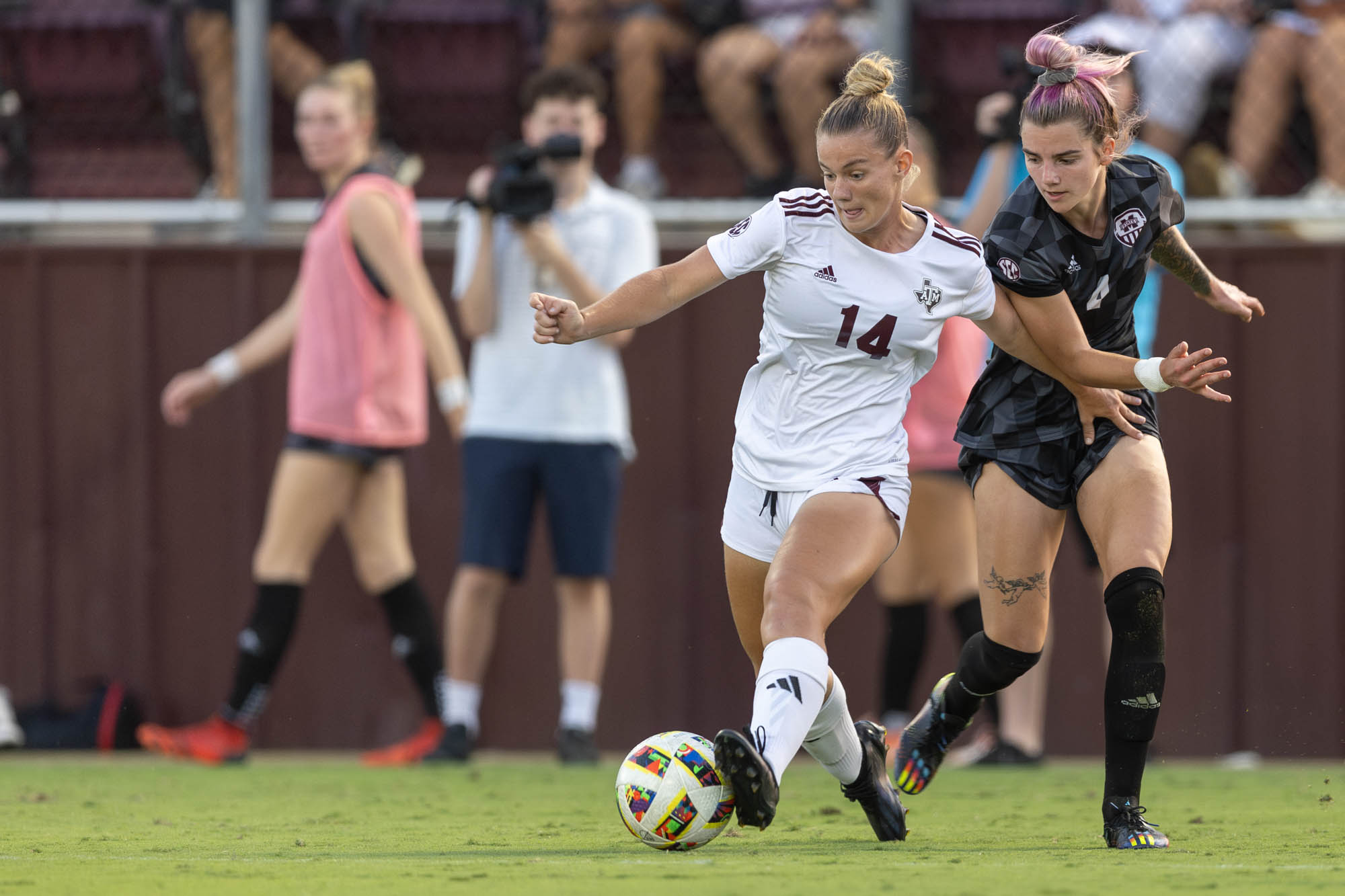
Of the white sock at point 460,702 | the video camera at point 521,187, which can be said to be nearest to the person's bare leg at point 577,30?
the video camera at point 521,187

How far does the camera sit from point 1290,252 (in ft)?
26.0

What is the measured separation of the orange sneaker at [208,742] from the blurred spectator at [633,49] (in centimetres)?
327

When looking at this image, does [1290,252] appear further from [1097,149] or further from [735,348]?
[1097,149]

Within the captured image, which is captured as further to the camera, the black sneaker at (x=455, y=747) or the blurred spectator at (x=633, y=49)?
the blurred spectator at (x=633, y=49)

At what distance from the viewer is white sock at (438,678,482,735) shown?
290 inches

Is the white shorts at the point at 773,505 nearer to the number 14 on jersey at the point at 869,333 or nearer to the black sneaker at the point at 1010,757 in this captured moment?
the number 14 on jersey at the point at 869,333

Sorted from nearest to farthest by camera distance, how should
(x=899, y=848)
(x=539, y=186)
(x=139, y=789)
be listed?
(x=899, y=848) < (x=139, y=789) < (x=539, y=186)

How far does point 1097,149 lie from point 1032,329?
1.59 ft

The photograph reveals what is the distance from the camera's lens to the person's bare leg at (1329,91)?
8125 millimetres

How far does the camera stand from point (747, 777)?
408 cm

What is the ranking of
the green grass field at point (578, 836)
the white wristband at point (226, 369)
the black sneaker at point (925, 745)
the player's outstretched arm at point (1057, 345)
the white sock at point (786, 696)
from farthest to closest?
the white wristband at point (226, 369), the black sneaker at point (925, 745), the player's outstretched arm at point (1057, 345), the white sock at point (786, 696), the green grass field at point (578, 836)

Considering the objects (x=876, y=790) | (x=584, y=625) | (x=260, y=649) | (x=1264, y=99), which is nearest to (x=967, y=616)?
(x=584, y=625)

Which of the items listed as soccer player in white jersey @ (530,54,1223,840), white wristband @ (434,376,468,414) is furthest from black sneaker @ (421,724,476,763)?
soccer player in white jersey @ (530,54,1223,840)

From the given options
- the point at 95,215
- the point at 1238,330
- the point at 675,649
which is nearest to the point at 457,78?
the point at 95,215
